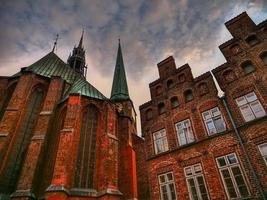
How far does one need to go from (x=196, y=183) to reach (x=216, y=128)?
3055 millimetres

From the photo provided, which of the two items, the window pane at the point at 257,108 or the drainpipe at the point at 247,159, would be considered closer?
the drainpipe at the point at 247,159

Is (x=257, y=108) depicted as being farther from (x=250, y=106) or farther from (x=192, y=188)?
(x=192, y=188)

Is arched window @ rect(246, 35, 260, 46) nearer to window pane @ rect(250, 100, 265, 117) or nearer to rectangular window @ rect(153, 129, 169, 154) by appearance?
window pane @ rect(250, 100, 265, 117)

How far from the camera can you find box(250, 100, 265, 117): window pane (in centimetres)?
950

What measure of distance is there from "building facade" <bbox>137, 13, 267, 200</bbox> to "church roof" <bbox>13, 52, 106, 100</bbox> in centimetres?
622

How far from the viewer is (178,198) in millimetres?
10195

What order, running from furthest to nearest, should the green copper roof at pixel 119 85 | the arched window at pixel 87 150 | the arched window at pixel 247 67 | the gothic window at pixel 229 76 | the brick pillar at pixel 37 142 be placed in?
the green copper roof at pixel 119 85 < the arched window at pixel 87 150 < the brick pillar at pixel 37 142 < the gothic window at pixel 229 76 < the arched window at pixel 247 67

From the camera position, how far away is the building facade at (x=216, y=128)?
29.6 ft

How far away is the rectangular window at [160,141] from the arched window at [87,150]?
4842 mm

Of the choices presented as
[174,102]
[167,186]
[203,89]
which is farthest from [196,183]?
[203,89]

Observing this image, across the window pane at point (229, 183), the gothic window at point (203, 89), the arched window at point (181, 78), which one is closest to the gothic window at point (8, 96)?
the arched window at point (181, 78)

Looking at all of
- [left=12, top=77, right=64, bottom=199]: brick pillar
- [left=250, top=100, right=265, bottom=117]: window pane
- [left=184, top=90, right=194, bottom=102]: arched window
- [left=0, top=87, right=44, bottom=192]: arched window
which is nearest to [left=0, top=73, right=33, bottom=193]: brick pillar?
[left=0, top=87, right=44, bottom=192]: arched window

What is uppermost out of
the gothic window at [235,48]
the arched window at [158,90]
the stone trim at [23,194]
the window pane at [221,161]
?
the gothic window at [235,48]

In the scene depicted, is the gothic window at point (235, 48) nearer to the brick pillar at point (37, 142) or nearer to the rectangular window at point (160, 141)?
the rectangular window at point (160, 141)
